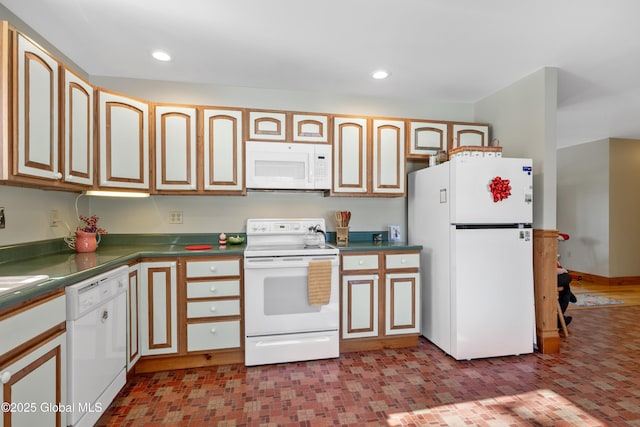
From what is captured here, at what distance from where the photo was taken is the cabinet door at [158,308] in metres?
2.50

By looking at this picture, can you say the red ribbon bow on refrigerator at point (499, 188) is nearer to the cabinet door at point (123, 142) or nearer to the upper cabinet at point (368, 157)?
the upper cabinet at point (368, 157)

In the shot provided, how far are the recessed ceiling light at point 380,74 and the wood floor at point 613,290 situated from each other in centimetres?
433

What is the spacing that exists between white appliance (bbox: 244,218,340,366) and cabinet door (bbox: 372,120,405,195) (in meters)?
0.90

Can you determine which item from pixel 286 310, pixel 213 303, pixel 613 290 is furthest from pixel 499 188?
pixel 613 290

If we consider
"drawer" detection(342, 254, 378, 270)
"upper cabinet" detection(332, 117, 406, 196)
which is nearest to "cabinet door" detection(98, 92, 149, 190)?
"upper cabinet" detection(332, 117, 406, 196)

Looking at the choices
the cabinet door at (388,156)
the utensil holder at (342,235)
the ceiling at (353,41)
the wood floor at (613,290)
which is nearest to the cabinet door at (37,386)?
the ceiling at (353,41)

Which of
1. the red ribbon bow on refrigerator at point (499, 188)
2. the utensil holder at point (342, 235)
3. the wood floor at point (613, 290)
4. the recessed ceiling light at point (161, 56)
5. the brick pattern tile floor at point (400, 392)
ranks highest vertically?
the recessed ceiling light at point (161, 56)

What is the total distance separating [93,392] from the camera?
1788mm

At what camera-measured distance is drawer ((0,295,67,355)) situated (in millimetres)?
1184

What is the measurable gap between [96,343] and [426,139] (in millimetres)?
3096

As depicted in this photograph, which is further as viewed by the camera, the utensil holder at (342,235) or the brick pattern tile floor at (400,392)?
the utensil holder at (342,235)

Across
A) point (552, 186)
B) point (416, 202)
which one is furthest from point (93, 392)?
point (552, 186)

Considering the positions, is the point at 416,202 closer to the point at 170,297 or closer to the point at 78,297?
the point at 170,297

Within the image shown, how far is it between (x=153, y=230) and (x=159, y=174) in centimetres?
59
